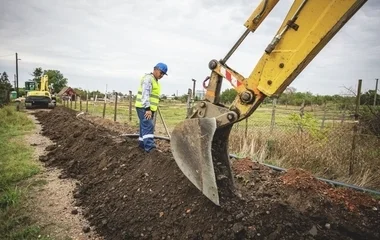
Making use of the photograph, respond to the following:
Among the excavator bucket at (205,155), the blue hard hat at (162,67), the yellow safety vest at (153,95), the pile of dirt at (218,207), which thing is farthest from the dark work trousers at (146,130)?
the excavator bucket at (205,155)

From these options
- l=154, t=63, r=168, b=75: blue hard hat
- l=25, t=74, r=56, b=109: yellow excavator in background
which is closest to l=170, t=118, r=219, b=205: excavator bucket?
l=154, t=63, r=168, b=75: blue hard hat

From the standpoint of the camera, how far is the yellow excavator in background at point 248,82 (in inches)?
105

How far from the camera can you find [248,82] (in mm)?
3201

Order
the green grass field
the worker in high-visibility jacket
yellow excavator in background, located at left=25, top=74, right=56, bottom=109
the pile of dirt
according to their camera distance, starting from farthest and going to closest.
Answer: yellow excavator in background, located at left=25, top=74, right=56, bottom=109, the worker in high-visibility jacket, the green grass field, the pile of dirt

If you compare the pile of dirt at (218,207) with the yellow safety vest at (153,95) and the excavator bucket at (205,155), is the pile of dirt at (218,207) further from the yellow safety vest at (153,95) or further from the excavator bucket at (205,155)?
the yellow safety vest at (153,95)

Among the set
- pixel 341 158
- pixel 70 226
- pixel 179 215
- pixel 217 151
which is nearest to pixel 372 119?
pixel 341 158

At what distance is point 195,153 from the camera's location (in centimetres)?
362

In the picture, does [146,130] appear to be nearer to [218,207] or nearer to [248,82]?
[218,207]

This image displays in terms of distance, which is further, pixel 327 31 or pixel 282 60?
pixel 282 60

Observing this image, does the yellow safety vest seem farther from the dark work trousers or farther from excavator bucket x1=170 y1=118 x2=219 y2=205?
excavator bucket x1=170 y1=118 x2=219 y2=205

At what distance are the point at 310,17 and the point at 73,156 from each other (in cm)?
650

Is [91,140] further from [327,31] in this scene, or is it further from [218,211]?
[327,31]

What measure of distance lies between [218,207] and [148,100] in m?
3.08

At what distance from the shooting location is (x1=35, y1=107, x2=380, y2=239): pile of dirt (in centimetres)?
338
